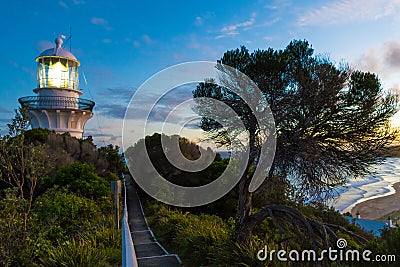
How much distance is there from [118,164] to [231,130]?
21278 millimetres

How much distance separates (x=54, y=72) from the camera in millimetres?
22625

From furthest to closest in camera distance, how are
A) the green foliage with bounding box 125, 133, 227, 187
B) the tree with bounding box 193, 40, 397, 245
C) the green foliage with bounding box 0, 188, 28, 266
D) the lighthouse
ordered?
the lighthouse
the green foliage with bounding box 125, 133, 227, 187
the green foliage with bounding box 0, 188, 28, 266
the tree with bounding box 193, 40, 397, 245

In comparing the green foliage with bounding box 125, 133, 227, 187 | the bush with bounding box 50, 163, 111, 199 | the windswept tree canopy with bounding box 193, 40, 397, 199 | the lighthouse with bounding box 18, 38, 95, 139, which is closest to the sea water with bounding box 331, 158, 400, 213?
the green foliage with bounding box 125, 133, 227, 187

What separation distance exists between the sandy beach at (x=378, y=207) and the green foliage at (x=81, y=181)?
2053 centimetres

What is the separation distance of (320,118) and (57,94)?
2037cm

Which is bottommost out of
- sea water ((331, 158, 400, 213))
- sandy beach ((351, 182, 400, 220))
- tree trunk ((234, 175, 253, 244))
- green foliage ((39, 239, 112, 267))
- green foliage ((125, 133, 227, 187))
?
sandy beach ((351, 182, 400, 220))

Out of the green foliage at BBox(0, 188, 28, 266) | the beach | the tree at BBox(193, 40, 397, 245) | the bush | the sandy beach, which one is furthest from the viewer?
the sandy beach

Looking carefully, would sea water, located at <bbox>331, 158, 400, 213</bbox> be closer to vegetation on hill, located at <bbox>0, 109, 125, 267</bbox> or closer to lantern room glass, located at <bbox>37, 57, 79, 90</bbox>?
vegetation on hill, located at <bbox>0, 109, 125, 267</bbox>

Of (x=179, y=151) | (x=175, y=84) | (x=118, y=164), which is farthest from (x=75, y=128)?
(x=175, y=84)

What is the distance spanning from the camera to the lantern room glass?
22.5 metres

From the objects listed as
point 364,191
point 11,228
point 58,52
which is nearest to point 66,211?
point 11,228

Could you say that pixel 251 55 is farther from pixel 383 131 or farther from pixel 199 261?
pixel 199 261

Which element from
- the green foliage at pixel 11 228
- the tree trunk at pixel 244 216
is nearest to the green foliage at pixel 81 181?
the green foliage at pixel 11 228

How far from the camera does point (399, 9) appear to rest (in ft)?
30.1
